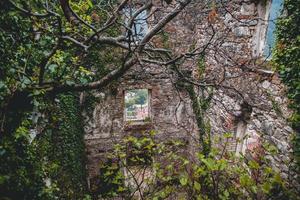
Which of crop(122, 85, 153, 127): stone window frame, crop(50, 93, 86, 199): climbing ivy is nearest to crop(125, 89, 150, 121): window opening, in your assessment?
crop(122, 85, 153, 127): stone window frame

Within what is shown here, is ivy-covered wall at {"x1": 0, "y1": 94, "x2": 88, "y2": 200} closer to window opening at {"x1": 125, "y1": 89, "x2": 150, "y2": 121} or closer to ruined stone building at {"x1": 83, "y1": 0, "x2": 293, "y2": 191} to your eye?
ruined stone building at {"x1": 83, "y1": 0, "x2": 293, "y2": 191}

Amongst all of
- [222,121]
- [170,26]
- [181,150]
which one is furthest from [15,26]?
[181,150]

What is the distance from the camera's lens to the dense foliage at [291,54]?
3.75 meters

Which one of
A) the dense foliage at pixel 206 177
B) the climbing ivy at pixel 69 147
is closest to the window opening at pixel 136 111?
the climbing ivy at pixel 69 147

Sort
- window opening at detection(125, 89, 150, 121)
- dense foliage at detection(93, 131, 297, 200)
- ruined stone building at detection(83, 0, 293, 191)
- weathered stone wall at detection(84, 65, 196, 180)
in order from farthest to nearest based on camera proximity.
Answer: window opening at detection(125, 89, 150, 121) → weathered stone wall at detection(84, 65, 196, 180) → ruined stone building at detection(83, 0, 293, 191) → dense foliage at detection(93, 131, 297, 200)

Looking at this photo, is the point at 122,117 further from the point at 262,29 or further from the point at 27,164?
the point at 27,164

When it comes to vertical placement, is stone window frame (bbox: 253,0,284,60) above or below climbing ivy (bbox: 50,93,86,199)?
above

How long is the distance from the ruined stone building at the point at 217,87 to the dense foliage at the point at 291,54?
21 cm

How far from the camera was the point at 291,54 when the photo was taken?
386 cm

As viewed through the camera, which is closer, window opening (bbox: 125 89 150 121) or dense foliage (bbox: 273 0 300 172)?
dense foliage (bbox: 273 0 300 172)

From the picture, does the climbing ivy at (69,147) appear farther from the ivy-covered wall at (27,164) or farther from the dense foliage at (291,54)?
the dense foliage at (291,54)

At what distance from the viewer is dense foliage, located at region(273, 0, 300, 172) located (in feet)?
12.3

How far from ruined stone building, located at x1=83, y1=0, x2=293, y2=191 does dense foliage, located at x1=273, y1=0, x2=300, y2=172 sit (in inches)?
8.3

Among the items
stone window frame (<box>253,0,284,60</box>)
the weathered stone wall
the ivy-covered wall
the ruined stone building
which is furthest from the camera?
the weathered stone wall
